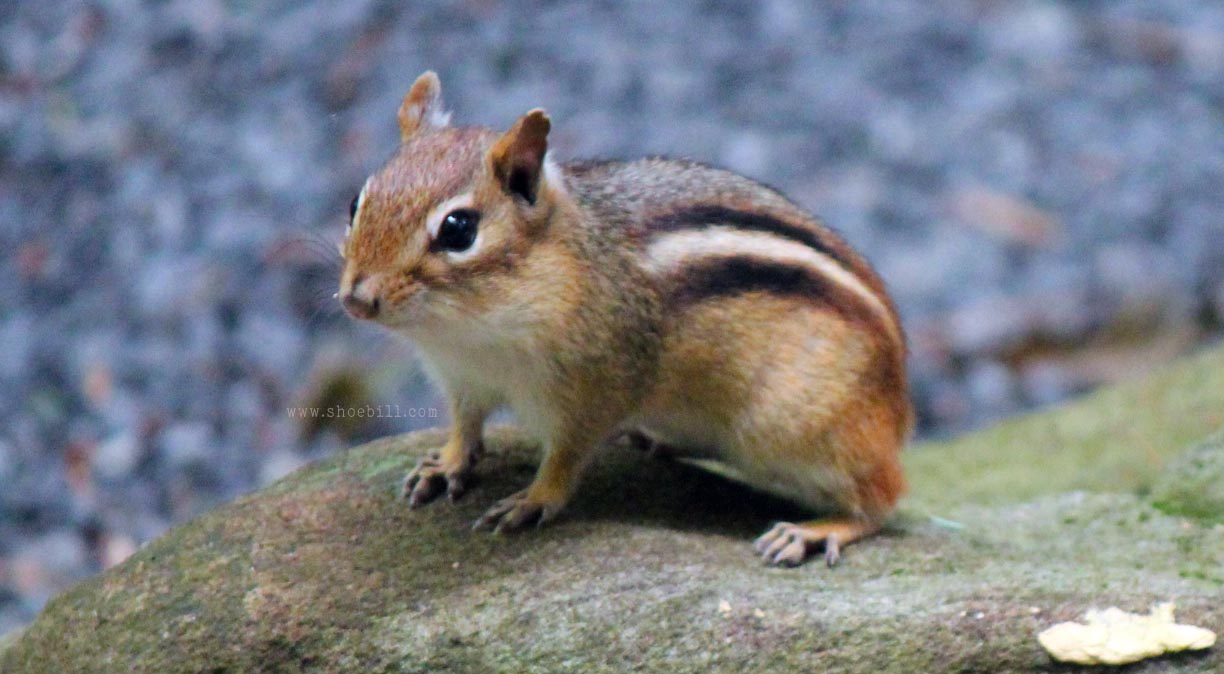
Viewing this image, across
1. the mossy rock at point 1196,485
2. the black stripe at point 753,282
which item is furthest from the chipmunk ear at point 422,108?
the mossy rock at point 1196,485

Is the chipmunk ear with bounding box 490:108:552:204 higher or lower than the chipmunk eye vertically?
higher

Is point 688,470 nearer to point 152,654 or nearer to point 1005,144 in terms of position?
point 152,654

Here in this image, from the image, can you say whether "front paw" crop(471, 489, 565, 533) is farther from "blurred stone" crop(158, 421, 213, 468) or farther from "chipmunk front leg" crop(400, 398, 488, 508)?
"blurred stone" crop(158, 421, 213, 468)

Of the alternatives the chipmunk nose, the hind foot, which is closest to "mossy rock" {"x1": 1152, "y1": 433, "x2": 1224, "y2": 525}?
the hind foot

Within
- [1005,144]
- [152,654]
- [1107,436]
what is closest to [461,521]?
[152,654]

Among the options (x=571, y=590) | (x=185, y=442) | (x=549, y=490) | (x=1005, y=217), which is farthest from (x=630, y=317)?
(x=1005, y=217)

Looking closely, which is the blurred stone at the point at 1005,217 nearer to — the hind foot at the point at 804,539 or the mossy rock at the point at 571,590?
the mossy rock at the point at 571,590

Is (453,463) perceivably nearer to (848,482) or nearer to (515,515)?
(515,515)
